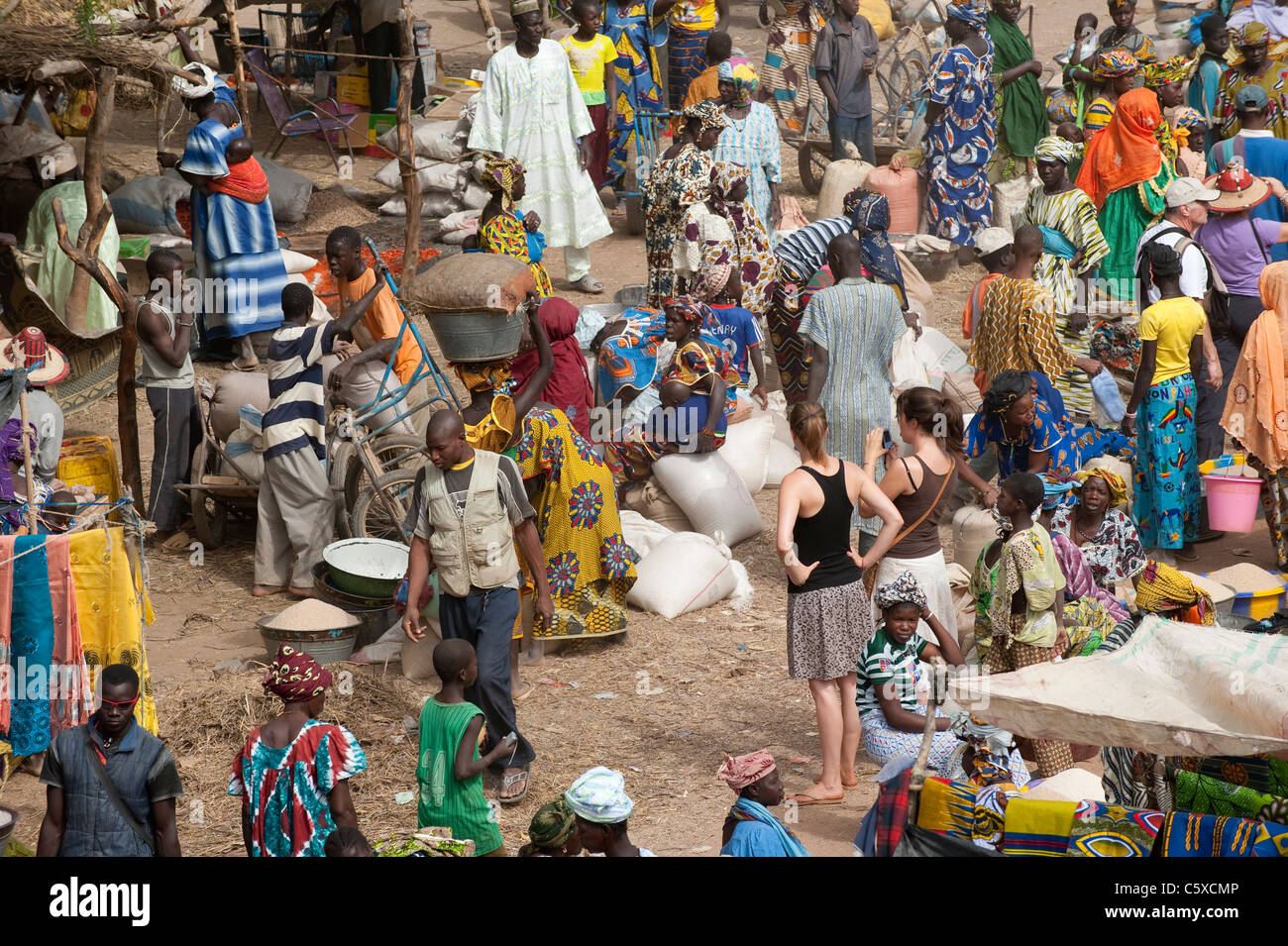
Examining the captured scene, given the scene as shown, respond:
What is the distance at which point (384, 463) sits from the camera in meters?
8.20

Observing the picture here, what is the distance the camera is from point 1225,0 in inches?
582

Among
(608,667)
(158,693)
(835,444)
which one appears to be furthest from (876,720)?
(158,693)

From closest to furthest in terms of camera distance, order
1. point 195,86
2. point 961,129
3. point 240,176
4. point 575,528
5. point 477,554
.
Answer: point 477,554, point 575,528, point 195,86, point 240,176, point 961,129

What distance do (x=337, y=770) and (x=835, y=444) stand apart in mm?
4232

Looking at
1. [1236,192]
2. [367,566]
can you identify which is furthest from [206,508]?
[1236,192]

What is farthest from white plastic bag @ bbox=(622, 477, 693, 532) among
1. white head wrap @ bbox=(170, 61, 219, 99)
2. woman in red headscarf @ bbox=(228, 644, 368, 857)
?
woman in red headscarf @ bbox=(228, 644, 368, 857)

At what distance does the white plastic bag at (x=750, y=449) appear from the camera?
8.98 meters

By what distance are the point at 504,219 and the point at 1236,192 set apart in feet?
13.1

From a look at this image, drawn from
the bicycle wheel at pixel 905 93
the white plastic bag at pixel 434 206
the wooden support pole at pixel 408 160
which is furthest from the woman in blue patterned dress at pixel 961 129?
the wooden support pole at pixel 408 160

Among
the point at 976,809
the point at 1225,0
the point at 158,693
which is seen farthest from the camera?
the point at 1225,0

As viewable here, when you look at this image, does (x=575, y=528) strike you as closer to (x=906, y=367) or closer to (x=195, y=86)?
(x=906, y=367)

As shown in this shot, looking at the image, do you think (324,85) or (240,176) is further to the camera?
(324,85)

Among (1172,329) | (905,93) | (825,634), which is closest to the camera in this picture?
(825,634)
